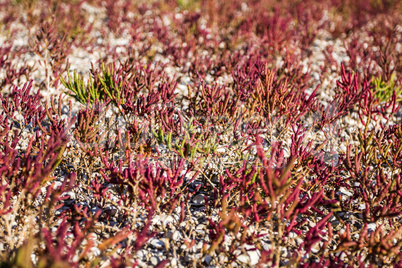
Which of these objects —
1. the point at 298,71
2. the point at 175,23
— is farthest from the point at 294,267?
the point at 175,23

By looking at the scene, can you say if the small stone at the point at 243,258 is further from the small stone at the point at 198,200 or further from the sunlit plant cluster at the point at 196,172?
the small stone at the point at 198,200

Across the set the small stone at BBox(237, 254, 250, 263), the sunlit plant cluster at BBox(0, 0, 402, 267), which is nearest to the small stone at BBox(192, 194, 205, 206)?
the sunlit plant cluster at BBox(0, 0, 402, 267)

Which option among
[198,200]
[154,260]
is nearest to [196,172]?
[198,200]

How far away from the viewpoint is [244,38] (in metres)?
4.93

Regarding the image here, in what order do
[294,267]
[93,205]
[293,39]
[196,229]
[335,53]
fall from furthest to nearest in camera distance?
1. [335,53]
2. [293,39]
3. [93,205]
4. [196,229]
5. [294,267]

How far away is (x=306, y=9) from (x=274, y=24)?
1992mm

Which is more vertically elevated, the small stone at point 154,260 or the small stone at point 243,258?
the small stone at point 154,260

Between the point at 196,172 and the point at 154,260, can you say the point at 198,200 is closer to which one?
the point at 196,172

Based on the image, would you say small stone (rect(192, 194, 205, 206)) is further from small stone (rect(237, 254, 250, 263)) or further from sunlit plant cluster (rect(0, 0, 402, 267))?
small stone (rect(237, 254, 250, 263))

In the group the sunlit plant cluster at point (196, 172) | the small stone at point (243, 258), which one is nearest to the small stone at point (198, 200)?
the sunlit plant cluster at point (196, 172)

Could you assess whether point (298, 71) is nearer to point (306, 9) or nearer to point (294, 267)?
point (294, 267)

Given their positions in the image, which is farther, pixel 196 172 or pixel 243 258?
pixel 196 172

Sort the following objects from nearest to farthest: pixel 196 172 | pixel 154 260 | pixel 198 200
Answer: pixel 154 260 → pixel 196 172 → pixel 198 200

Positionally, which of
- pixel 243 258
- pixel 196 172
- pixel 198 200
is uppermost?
pixel 196 172
